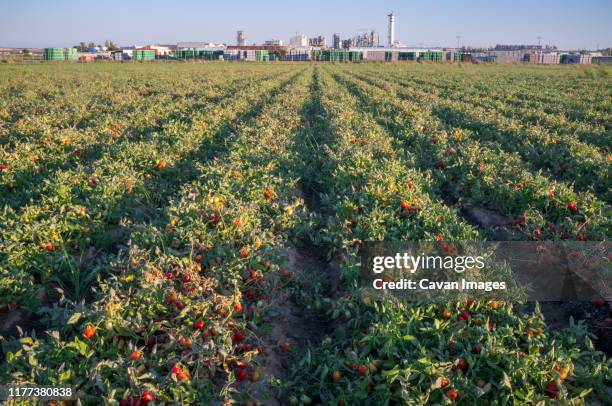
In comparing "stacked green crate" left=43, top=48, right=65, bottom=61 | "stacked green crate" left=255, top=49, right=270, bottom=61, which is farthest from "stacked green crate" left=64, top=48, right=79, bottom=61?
"stacked green crate" left=255, top=49, right=270, bottom=61

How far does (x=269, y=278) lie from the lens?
4.45 meters

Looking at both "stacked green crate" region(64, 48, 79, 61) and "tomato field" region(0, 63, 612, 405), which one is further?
"stacked green crate" region(64, 48, 79, 61)

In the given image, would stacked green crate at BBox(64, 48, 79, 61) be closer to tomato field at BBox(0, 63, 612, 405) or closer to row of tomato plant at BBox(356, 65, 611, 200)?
tomato field at BBox(0, 63, 612, 405)

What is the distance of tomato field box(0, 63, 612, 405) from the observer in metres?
3.02

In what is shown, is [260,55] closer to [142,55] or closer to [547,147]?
[142,55]

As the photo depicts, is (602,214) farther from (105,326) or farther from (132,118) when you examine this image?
(132,118)

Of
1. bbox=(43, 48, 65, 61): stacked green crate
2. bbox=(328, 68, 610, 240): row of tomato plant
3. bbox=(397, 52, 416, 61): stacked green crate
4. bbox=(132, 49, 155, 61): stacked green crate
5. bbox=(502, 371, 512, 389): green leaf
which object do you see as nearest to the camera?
bbox=(502, 371, 512, 389): green leaf

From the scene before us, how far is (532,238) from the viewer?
5332 mm

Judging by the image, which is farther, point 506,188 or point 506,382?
point 506,188

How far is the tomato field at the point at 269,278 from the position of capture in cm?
302

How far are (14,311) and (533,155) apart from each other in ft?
32.1

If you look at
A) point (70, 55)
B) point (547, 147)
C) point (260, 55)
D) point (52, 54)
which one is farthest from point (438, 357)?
point (260, 55)

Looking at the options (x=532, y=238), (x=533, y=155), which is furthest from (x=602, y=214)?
(x=533, y=155)

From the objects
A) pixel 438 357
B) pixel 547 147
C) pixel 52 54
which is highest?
pixel 52 54
